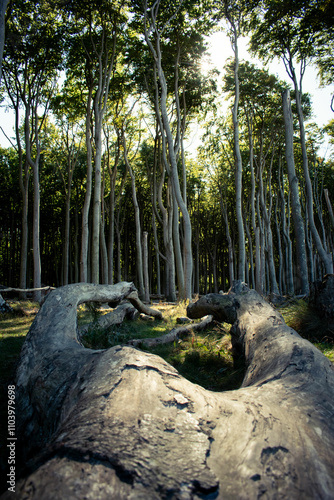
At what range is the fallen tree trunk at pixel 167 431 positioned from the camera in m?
1.00

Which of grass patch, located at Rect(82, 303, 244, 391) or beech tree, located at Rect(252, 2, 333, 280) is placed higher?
beech tree, located at Rect(252, 2, 333, 280)

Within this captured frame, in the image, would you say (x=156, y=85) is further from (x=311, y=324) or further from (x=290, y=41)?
(x=311, y=324)

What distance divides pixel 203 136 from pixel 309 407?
23733mm

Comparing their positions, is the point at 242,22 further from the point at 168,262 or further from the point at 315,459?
the point at 315,459

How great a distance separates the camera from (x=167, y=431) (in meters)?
1.32

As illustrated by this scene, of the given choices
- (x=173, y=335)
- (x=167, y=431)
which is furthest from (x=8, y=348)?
(x=167, y=431)

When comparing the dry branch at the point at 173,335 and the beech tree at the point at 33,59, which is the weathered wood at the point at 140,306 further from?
the beech tree at the point at 33,59

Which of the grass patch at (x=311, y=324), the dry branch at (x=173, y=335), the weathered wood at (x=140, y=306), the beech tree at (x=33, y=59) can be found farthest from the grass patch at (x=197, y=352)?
the beech tree at (x=33, y=59)

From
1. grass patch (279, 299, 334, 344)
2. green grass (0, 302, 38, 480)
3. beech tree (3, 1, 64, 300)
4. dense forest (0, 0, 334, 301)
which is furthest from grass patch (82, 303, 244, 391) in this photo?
beech tree (3, 1, 64, 300)

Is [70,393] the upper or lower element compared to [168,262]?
lower

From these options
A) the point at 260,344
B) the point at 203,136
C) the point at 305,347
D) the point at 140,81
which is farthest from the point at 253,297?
the point at 203,136

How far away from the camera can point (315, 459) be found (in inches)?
46.8

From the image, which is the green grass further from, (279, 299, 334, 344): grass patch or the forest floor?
(279, 299, 334, 344): grass patch

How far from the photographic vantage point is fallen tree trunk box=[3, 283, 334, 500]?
1.00 metres
